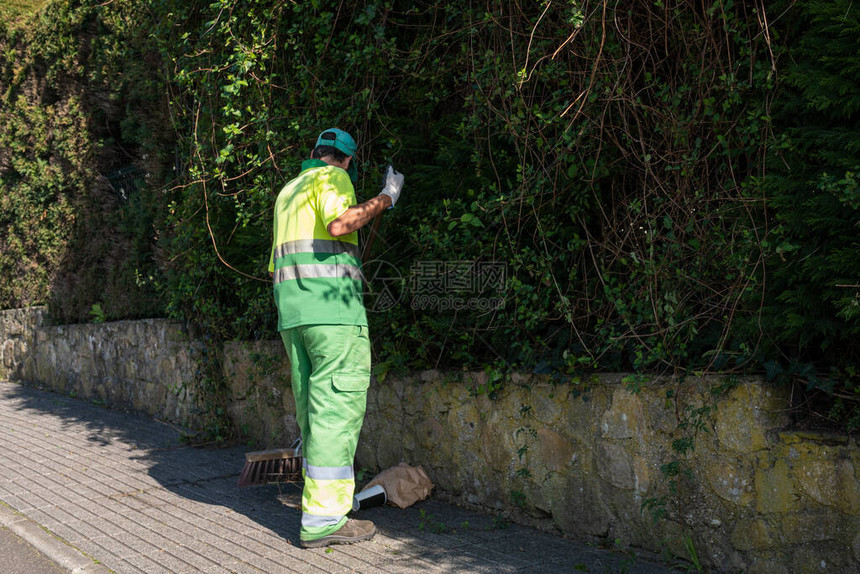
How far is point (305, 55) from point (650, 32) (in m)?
2.66

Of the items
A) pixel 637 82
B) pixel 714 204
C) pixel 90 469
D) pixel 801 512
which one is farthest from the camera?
pixel 90 469

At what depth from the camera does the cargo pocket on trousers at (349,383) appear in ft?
13.8

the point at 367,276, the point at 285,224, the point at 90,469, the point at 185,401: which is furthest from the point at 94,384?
the point at 285,224

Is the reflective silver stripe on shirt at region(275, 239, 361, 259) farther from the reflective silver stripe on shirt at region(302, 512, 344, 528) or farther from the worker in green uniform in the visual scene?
the reflective silver stripe on shirt at region(302, 512, 344, 528)

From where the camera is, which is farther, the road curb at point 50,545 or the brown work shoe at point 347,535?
the brown work shoe at point 347,535

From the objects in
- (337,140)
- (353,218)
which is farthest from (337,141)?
(353,218)

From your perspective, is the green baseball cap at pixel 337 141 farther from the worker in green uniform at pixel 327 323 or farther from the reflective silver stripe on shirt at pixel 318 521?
the reflective silver stripe on shirt at pixel 318 521

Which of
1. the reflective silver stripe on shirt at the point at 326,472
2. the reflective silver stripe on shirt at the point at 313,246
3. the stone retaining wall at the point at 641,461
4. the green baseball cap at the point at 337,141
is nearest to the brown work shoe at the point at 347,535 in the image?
the reflective silver stripe on shirt at the point at 326,472

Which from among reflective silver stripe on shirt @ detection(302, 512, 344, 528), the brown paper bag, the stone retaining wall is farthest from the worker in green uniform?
the stone retaining wall

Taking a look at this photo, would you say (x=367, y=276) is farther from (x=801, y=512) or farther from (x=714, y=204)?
(x=801, y=512)

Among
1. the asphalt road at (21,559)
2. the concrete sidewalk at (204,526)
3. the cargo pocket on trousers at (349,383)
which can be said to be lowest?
the asphalt road at (21,559)

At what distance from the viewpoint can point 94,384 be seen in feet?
32.3

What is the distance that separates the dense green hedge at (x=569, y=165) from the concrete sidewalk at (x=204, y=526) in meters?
0.93

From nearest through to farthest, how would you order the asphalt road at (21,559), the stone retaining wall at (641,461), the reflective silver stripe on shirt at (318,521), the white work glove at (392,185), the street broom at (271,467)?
the stone retaining wall at (641,461)
the asphalt road at (21,559)
the reflective silver stripe on shirt at (318,521)
the white work glove at (392,185)
the street broom at (271,467)
